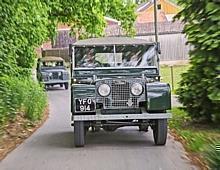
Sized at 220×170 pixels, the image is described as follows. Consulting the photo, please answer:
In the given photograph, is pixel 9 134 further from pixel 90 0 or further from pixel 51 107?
pixel 90 0

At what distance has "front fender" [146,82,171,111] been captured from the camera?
1203 centimetres

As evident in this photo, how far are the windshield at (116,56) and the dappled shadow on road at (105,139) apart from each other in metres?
1.66

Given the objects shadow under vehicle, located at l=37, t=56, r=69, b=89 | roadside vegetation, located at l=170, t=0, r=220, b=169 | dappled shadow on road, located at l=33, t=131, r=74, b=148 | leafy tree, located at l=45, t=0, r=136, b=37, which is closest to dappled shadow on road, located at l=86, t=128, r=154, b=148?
dappled shadow on road, located at l=33, t=131, r=74, b=148

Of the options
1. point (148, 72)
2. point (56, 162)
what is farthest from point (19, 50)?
point (56, 162)

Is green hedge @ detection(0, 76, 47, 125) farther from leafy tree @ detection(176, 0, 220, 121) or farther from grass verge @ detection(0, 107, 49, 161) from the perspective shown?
leafy tree @ detection(176, 0, 220, 121)

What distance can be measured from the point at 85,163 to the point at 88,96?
7.02 ft

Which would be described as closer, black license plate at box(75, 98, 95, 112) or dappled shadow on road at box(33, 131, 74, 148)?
black license plate at box(75, 98, 95, 112)

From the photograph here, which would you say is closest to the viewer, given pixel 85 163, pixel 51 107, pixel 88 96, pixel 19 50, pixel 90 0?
pixel 85 163

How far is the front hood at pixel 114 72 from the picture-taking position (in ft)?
45.0

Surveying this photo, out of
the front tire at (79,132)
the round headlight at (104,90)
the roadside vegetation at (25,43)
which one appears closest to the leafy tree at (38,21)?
the roadside vegetation at (25,43)

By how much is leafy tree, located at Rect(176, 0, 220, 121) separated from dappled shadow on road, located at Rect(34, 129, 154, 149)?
4.35 feet

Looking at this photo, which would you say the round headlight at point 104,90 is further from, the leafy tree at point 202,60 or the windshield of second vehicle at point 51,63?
the windshield of second vehicle at point 51,63

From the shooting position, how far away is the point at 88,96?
1204 centimetres

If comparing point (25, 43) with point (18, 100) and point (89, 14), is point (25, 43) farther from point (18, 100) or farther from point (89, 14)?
point (89, 14)
